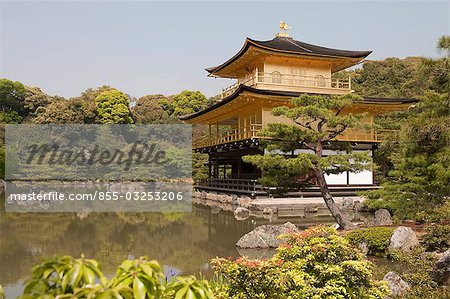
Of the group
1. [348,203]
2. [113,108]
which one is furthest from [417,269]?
[113,108]

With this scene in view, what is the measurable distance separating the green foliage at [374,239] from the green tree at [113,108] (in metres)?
36.8

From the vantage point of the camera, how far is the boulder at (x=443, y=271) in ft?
16.7

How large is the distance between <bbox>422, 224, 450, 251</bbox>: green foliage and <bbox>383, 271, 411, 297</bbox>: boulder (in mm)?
2737

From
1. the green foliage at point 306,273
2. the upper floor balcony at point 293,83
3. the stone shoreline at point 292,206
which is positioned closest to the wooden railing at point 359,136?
the upper floor balcony at point 293,83

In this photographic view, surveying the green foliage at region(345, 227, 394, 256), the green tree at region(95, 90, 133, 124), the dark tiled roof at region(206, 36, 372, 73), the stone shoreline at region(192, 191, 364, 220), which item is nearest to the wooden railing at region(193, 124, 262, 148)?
the stone shoreline at region(192, 191, 364, 220)

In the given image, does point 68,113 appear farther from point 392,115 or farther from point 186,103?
point 392,115

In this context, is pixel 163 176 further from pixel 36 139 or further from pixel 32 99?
pixel 32 99

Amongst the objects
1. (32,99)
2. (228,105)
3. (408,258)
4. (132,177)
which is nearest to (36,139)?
(132,177)

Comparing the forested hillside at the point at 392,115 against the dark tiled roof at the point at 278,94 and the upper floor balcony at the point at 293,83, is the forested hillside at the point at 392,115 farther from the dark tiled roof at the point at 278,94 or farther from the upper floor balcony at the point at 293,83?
the upper floor balcony at the point at 293,83

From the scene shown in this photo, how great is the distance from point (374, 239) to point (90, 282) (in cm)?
729

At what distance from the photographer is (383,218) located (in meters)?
11.2

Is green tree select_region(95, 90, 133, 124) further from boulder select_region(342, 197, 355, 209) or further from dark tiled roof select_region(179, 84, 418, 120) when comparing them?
boulder select_region(342, 197, 355, 209)

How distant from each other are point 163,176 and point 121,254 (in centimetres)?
2188

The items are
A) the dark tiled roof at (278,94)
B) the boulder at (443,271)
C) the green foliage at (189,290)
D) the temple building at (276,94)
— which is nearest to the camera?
the green foliage at (189,290)
